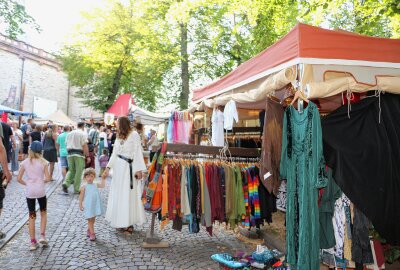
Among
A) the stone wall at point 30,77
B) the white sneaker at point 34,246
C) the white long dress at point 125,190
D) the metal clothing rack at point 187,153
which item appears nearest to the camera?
the white sneaker at point 34,246

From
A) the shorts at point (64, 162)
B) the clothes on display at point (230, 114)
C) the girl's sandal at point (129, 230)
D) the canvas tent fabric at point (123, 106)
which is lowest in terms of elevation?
the girl's sandal at point (129, 230)

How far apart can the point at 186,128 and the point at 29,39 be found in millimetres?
38928

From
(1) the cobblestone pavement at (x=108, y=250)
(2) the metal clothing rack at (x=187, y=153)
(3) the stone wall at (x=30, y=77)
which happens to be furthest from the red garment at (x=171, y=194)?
(3) the stone wall at (x=30, y=77)

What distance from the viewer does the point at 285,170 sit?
4.07 meters

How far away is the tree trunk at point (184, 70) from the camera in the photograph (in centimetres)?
1728

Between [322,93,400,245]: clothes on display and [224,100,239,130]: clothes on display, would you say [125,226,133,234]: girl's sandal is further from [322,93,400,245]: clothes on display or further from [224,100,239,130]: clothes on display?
[322,93,400,245]: clothes on display

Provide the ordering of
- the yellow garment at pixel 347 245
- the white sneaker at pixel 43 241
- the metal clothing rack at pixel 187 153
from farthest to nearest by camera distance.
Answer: the metal clothing rack at pixel 187 153 → the white sneaker at pixel 43 241 → the yellow garment at pixel 347 245

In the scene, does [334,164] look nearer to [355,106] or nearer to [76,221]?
[355,106]

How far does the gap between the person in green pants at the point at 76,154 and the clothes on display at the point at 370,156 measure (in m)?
6.96

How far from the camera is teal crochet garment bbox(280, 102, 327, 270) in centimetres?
364

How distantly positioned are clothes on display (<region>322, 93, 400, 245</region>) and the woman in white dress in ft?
11.1

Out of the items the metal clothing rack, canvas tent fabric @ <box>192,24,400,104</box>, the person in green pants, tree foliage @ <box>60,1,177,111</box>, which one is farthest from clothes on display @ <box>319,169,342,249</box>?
tree foliage @ <box>60,1,177,111</box>

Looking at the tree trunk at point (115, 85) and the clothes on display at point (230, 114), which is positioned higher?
the tree trunk at point (115, 85)

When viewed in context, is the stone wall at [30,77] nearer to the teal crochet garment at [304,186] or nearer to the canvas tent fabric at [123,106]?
the canvas tent fabric at [123,106]
